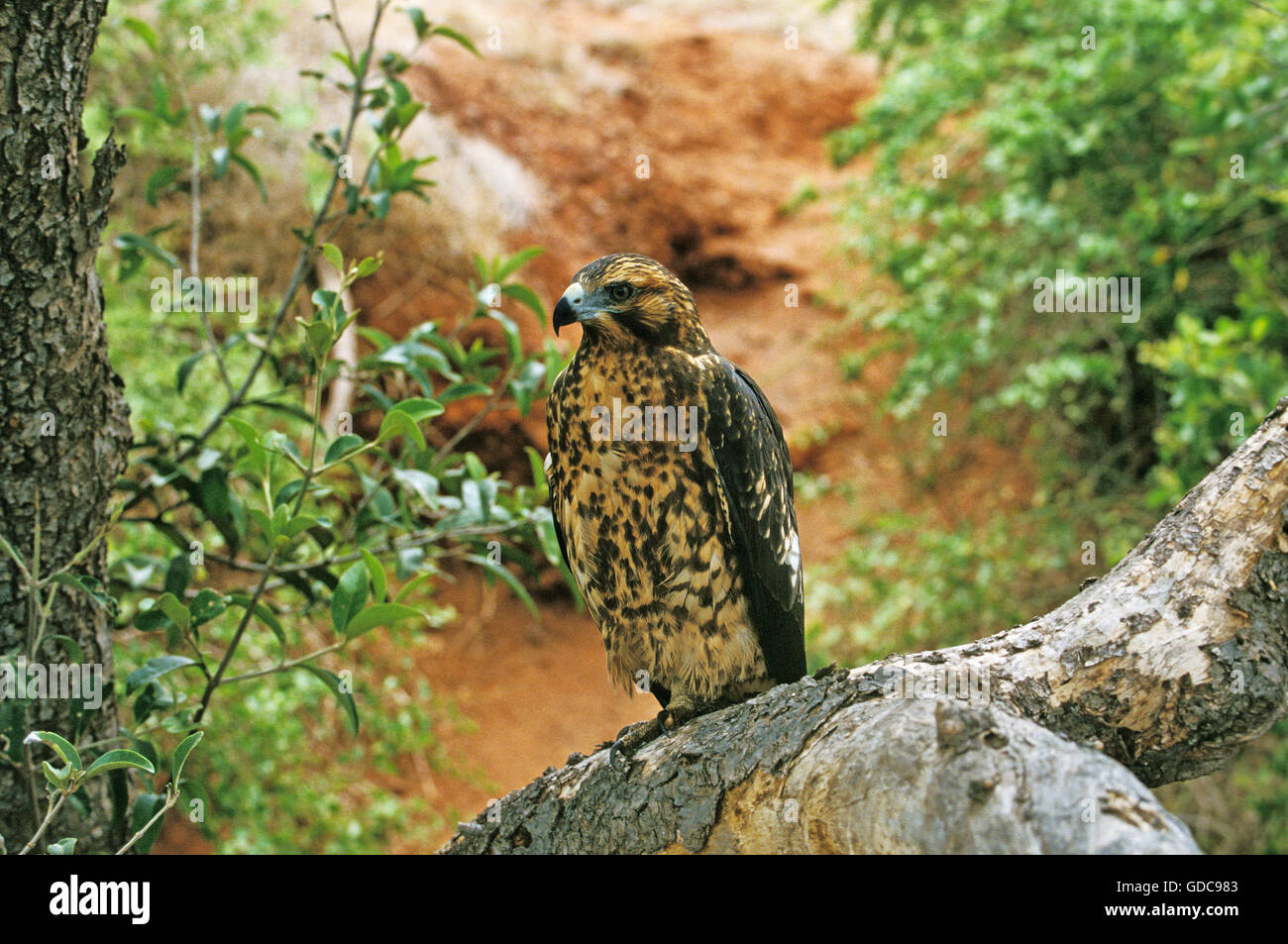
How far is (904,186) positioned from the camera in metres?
6.52

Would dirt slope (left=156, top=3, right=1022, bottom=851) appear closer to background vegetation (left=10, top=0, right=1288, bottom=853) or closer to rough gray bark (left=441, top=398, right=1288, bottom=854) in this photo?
background vegetation (left=10, top=0, right=1288, bottom=853)

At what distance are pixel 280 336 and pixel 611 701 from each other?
5.04 meters

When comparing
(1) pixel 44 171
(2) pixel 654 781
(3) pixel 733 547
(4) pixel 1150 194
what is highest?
(4) pixel 1150 194

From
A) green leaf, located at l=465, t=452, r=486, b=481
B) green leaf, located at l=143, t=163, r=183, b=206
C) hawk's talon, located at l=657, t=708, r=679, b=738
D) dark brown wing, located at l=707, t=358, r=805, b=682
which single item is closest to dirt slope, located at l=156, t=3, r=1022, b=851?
green leaf, located at l=143, t=163, r=183, b=206

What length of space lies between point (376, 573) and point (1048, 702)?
1.41 metres

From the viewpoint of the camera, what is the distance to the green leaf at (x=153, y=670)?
2189mm

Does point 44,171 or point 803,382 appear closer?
point 44,171

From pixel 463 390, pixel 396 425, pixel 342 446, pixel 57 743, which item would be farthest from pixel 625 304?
pixel 57 743

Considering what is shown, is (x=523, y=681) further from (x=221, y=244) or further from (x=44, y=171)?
(x=44, y=171)

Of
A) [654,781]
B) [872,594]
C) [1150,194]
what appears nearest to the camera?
[654,781]

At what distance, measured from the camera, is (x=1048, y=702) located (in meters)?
1.84

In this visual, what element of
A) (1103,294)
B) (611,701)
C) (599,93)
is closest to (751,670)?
(1103,294)

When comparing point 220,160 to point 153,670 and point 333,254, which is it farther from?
point 153,670

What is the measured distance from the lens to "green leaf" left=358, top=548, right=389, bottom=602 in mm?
2104
